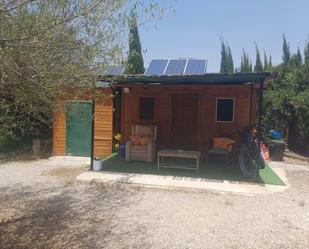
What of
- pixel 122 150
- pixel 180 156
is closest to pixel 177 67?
pixel 122 150

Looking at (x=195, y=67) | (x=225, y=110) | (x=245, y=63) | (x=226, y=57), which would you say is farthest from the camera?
(x=226, y=57)

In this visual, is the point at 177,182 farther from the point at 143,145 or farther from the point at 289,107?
the point at 289,107

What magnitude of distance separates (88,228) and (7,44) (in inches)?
123

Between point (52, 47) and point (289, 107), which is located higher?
point (52, 47)

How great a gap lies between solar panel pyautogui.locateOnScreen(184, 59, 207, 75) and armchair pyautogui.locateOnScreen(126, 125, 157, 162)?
2.48 m

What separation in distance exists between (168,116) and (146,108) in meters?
0.78

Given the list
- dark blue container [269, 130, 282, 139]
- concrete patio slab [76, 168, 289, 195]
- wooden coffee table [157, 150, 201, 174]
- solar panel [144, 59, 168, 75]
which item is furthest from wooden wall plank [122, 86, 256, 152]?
concrete patio slab [76, 168, 289, 195]

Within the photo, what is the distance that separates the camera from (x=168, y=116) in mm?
10570

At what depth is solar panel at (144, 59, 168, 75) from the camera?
11088 millimetres

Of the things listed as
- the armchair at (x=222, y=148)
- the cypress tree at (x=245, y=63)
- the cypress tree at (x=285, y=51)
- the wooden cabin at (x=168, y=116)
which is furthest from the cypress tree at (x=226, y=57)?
the armchair at (x=222, y=148)

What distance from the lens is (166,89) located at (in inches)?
412

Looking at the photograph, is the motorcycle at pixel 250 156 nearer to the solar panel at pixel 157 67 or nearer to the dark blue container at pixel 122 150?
the dark blue container at pixel 122 150

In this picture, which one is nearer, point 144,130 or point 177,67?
point 144,130

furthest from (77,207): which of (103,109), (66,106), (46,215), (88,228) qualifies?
(103,109)
